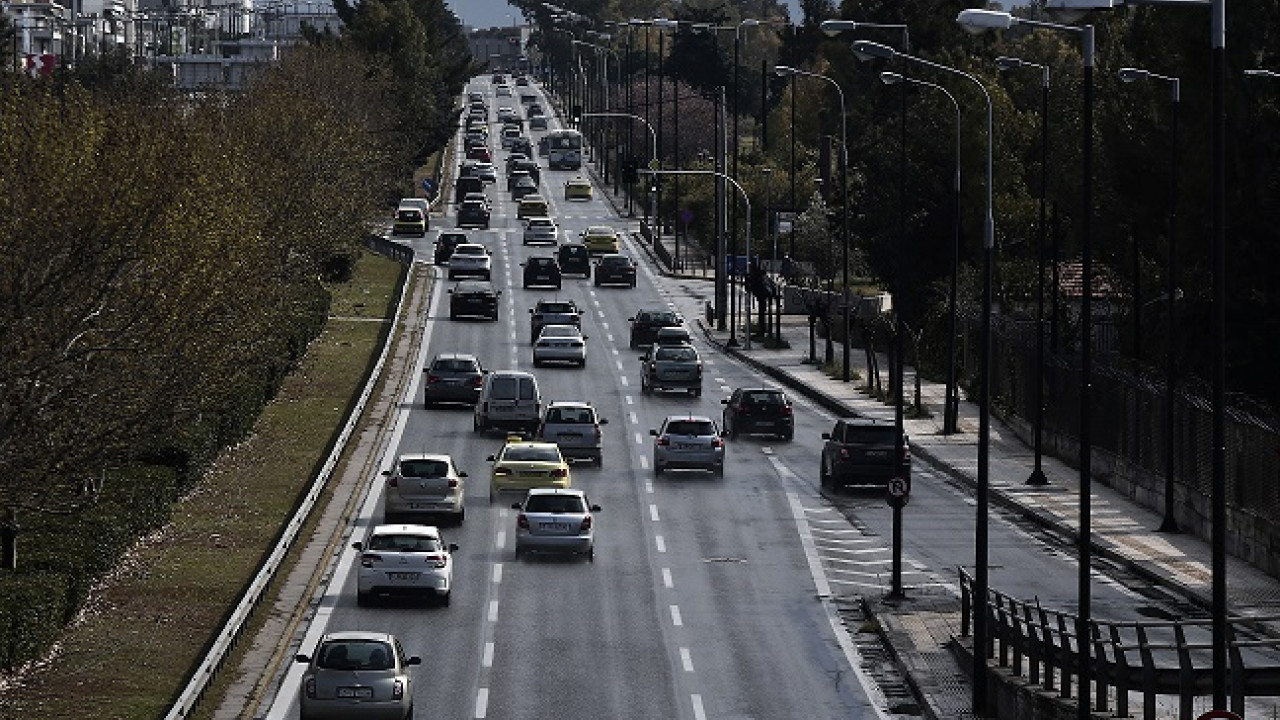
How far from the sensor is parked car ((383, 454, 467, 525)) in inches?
2062

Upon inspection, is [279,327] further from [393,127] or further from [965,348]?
[393,127]

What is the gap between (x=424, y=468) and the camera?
52.6 metres

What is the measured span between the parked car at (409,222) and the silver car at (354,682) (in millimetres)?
100511

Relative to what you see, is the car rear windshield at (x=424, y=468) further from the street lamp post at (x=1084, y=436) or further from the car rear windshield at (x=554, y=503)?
the street lamp post at (x=1084, y=436)

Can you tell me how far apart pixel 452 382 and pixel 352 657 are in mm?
38714

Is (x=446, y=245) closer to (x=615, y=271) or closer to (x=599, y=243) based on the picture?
(x=599, y=243)

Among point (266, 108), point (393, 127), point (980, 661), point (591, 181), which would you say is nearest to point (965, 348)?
point (266, 108)

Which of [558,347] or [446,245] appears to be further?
[446,245]

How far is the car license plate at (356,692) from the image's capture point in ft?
110

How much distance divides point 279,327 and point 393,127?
70.4 m

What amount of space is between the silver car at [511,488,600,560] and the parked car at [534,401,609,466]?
44.0 ft

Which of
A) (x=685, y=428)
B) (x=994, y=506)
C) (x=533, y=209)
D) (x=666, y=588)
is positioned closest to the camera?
(x=666, y=588)

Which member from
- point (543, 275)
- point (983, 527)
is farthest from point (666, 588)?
point (543, 275)

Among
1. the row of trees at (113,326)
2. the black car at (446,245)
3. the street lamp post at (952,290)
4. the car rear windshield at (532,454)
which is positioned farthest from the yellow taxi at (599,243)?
the car rear windshield at (532,454)
